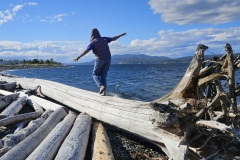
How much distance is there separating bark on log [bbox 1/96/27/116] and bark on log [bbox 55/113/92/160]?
8.74ft

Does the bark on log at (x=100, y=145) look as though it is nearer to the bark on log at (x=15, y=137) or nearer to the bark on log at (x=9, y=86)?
the bark on log at (x=15, y=137)

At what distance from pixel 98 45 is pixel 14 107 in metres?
3.42

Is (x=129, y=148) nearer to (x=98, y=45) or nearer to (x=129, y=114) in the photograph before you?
(x=129, y=114)

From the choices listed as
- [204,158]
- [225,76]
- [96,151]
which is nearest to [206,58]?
[225,76]

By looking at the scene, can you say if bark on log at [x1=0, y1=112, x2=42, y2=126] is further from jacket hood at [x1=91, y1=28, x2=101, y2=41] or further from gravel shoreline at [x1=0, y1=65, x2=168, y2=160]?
jacket hood at [x1=91, y1=28, x2=101, y2=41]

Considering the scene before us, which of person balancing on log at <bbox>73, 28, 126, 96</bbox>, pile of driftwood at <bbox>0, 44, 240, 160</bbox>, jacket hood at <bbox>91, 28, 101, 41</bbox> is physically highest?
jacket hood at <bbox>91, 28, 101, 41</bbox>

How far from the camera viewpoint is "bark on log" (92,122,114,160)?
6043 millimetres

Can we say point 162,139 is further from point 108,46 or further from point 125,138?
point 108,46

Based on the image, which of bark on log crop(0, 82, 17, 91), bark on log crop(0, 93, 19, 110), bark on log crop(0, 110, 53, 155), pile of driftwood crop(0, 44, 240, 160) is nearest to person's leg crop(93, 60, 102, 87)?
bark on log crop(0, 93, 19, 110)

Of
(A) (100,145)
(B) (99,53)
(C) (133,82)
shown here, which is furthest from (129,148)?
(C) (133,82)

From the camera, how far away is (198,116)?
232 inches

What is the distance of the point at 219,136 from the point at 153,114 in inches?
51.3

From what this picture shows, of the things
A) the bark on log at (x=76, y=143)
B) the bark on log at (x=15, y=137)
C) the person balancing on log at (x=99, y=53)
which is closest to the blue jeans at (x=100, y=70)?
the person balancing on log at (x=99, y=53)

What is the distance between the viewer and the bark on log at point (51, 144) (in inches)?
214
